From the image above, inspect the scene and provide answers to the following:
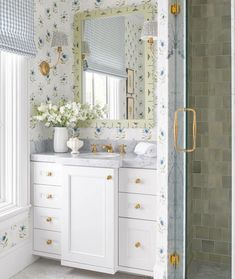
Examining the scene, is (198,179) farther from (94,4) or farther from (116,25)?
(94,4)

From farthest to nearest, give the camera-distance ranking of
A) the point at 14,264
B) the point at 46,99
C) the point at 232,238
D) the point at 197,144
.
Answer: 1. the point at 46,99
2. the point at 14,264
3. the point at 197,144
4. the point at 232,238

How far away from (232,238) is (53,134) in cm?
200

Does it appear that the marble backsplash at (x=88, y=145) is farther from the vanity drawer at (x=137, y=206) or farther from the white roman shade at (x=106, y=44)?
the vanity drawer at (x=137, y=206)

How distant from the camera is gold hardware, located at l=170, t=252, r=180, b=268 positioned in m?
2.75

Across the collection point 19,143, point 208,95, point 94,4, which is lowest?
point 19,143

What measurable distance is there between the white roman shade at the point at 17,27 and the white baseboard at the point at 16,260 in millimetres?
1566

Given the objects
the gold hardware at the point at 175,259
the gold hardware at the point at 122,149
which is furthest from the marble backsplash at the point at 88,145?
the gold hardware at the point at 175,259

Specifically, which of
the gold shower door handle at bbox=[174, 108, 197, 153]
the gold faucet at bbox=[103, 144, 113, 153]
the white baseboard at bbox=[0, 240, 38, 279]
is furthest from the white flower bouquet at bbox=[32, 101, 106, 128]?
the gold shower door handle at bbox=[174, 108, 197, 153]

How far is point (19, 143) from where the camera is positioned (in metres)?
3.27

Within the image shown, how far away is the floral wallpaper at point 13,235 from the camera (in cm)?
305

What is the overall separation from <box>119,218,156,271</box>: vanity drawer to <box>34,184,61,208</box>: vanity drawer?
59cm

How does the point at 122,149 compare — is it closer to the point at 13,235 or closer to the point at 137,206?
the point at 137,206

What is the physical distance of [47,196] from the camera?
10.9 ft

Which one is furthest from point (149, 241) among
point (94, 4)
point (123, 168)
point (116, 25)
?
point (94, 4)
